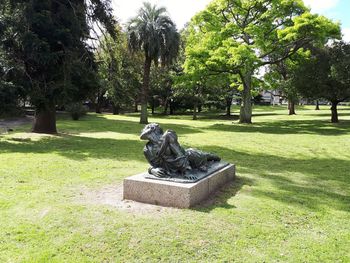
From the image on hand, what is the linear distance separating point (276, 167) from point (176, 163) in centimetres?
443

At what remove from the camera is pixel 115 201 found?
567 cm

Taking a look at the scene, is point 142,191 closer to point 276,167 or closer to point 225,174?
point 225,174

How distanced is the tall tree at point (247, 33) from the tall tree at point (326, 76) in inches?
62.9

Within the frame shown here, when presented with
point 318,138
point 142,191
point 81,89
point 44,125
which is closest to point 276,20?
point 318,138

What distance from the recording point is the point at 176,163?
229 inches

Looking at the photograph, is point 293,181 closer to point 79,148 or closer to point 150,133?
point 150,133

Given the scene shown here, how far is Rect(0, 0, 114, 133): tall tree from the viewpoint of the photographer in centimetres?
1292

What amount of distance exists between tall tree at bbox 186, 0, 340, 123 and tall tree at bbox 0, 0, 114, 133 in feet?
30.1

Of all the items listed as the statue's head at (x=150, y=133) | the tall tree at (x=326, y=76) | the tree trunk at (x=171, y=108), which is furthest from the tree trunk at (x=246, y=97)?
the statue's head at (x=150, y=133)

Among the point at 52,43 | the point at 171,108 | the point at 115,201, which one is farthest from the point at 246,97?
the point at 115,201

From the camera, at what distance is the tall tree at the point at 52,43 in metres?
12.9

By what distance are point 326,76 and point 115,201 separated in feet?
68.2

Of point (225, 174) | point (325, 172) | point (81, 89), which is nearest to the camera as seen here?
point (225, 174)

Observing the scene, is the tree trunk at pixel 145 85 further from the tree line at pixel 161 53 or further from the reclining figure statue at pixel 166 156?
the reclining figure statue at pixel 166 156
